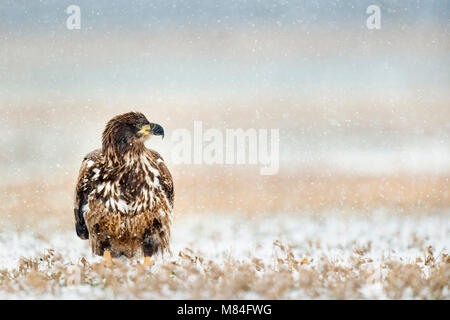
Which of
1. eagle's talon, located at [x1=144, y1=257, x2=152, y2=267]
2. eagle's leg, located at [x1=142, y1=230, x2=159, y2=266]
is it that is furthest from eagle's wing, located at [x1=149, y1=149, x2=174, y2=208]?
eagle's talon, located at [x1=144, y1=257, x2=152, y2=267]

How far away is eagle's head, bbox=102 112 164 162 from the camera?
5.93m

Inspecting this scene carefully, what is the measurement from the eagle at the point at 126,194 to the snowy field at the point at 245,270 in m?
0.25

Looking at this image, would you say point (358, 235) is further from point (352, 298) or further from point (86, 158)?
point (86, 158)

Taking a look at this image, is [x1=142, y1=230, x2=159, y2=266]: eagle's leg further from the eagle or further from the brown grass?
the brown grass

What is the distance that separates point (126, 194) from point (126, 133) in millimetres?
756

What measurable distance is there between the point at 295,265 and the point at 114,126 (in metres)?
2.77

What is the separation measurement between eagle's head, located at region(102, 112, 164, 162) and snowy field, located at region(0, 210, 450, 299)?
1.35 metres

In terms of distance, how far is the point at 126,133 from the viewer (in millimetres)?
5961

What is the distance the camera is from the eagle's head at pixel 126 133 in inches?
233

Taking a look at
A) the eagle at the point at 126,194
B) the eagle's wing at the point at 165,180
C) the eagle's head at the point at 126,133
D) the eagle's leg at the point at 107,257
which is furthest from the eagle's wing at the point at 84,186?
the eagle's wing at the point at 165,180

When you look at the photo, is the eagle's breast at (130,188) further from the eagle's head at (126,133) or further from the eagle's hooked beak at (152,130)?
the eagle's hooked beak at (152,130)

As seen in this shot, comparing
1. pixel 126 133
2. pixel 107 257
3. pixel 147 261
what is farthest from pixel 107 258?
pixel 126 133

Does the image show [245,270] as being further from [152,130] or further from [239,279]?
[152,130]
